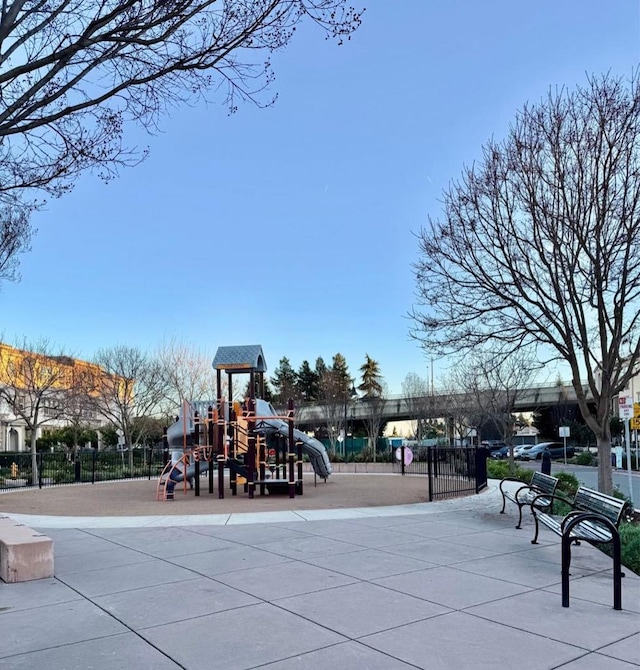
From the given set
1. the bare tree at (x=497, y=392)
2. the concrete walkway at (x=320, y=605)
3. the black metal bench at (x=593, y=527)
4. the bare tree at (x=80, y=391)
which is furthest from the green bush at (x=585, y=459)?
the black metal bench at (x=593, y=527)

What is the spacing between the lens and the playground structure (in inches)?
683

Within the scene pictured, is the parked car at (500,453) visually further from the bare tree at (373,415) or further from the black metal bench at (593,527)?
the black metal bench at (593,527)

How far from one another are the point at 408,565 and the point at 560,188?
7.49 m

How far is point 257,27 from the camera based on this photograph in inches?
271

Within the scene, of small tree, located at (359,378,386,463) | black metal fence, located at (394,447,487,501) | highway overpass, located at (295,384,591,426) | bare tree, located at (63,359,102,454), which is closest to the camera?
black metal fence, located at (394,447,487,501)

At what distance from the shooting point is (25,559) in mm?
7152

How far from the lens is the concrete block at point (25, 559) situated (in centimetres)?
708

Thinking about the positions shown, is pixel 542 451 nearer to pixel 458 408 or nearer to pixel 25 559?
pixel 458 408

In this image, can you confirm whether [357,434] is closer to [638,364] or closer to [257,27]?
[638,364]

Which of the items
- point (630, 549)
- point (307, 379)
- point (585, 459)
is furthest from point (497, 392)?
point (307, 379)

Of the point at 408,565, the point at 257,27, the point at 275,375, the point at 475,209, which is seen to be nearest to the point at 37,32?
the point at 257,27

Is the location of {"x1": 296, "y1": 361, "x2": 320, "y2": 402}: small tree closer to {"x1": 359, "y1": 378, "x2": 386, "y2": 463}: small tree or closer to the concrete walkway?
{"x1": 359, "y1": 378, "x2": 386, "y2": 463}: small tree

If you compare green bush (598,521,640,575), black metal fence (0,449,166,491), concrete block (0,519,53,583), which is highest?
concrete block (0,519,53,583)

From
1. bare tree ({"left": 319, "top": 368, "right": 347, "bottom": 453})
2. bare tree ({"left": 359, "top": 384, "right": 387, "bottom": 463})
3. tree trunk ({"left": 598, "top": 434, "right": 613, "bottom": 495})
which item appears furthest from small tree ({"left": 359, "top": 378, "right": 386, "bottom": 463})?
tree trunk ({"left": 598, "top": 434, "right": 613, "bottom": 495})
